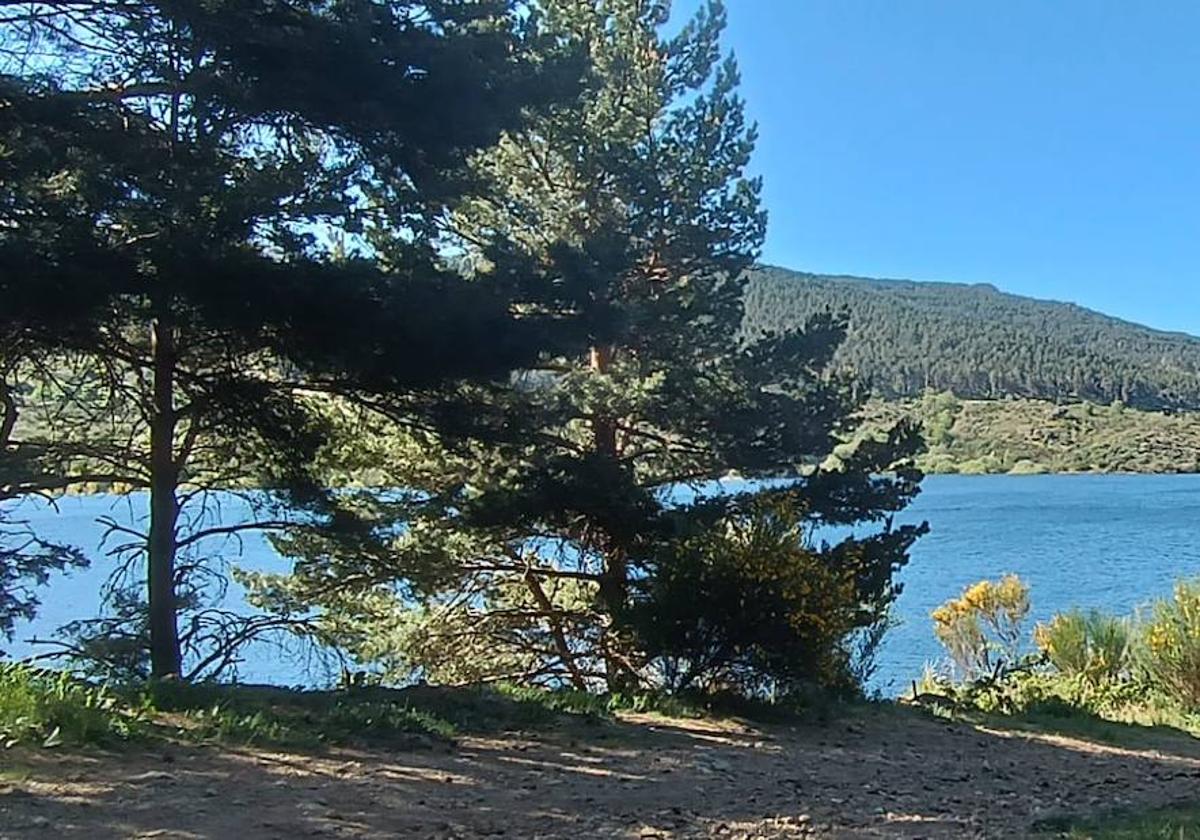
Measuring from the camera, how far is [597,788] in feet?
16.1

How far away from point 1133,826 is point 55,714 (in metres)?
4.83

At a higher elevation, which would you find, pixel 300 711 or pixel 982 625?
pixel 982 625

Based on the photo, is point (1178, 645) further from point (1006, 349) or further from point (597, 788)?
point (1006, 349)

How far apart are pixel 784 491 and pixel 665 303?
7.78 feet

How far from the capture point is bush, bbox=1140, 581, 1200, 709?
908 centimetres

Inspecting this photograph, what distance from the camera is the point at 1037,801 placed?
5.18 m

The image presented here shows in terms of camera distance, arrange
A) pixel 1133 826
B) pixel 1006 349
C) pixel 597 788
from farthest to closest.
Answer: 1. pixel 1006 349
2. pixel 597 788
3. pixel 1133 826

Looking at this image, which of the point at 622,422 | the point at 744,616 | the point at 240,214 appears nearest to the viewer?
the point at 240,214

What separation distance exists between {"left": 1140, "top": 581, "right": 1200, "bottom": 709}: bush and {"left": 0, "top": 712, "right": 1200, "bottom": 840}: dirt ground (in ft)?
9.09

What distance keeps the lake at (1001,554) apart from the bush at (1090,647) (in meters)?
1.97

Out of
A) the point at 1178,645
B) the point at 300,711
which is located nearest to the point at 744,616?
the point at 300,711

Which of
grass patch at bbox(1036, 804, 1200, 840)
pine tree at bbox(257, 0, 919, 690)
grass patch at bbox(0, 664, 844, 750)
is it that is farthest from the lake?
grass patch at bbox(1036, 804, 1200, 840)

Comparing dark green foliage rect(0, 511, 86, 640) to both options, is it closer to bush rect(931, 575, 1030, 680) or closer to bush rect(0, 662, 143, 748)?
bush rect(0, 662, 143, 748)

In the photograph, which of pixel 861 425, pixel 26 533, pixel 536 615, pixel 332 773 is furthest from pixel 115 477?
pixel 861 425
